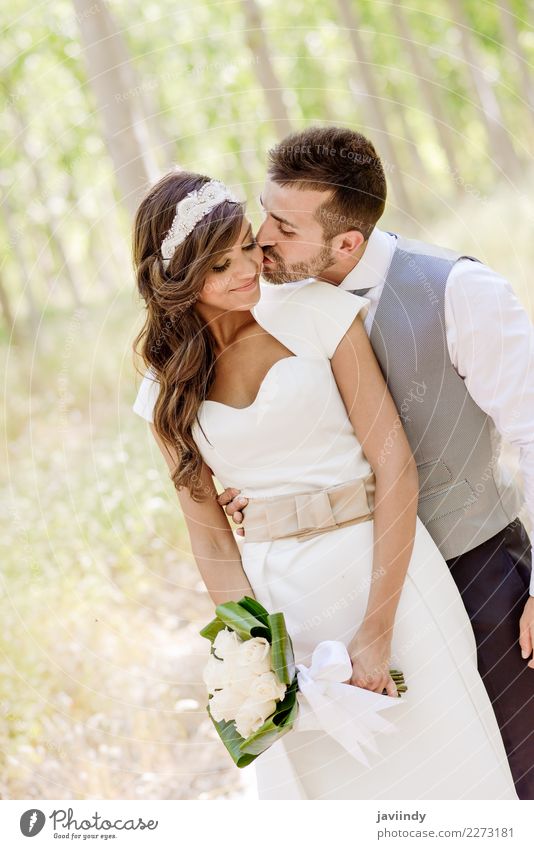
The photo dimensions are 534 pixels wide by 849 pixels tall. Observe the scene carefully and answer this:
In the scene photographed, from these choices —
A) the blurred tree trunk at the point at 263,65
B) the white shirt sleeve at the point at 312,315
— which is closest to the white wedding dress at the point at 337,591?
the white shirt sleeve at the point at 312,315

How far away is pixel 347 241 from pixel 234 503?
1.00m

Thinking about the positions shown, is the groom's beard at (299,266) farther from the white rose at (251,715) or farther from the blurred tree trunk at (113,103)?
the blurred tree trunk at (113,103)

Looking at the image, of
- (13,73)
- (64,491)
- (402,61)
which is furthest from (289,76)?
(64,491)

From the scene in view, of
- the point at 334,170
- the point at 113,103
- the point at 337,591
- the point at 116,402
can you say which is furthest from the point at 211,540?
the point at 116,402

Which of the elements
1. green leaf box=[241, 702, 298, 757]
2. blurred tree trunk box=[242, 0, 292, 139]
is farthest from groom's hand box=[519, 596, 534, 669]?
blurred tree trunk box=[242, 0, 292, 139]

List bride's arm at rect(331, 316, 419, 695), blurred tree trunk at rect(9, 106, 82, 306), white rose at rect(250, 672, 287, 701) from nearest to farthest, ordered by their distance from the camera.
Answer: white rose at rect(250, 672, 287, 701) → bride's arm at rect(331, 316, 419, 695) → blurred tree trunk at rect(9, 106, 82, 306)

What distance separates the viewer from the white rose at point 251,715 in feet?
8.79

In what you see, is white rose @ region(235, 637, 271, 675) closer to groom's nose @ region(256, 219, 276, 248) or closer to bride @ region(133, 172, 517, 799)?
bride @ region(133, 172, 517, 799)

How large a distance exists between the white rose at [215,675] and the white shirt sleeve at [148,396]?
36.7 inches

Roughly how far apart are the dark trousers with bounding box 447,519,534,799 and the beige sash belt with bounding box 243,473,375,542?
1.55 feet

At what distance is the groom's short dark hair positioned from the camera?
10.0 feet
